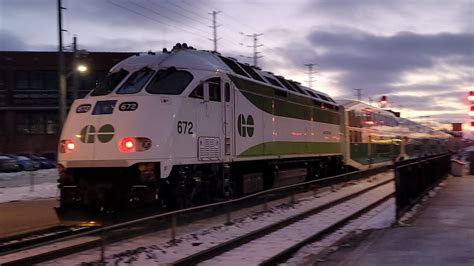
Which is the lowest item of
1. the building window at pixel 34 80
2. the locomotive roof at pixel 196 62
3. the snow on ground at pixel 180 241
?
the snow on ground at pixel 180 241

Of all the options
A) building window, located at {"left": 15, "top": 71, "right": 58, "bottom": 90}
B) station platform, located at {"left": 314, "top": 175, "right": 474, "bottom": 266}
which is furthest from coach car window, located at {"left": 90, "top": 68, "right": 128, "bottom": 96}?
building window, located at {"left": 15, "top": 71, "right": 58, "bottom": 90}

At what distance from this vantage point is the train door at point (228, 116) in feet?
45.4

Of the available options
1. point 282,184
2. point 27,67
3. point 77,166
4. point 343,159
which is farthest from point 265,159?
point 27,67

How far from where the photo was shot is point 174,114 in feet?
38.9

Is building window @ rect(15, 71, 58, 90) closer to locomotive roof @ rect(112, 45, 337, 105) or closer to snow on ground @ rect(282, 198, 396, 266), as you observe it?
locomotive roof @ rect(112, 45, 337, 105)

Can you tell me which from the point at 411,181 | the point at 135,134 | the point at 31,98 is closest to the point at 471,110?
the point at 411,181

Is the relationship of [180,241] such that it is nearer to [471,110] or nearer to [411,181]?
[411,181]

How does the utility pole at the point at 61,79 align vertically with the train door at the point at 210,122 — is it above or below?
above

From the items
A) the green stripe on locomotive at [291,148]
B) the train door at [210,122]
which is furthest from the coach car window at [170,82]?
the green stripe on locomotive at [291,148]

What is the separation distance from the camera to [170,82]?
1245 cm

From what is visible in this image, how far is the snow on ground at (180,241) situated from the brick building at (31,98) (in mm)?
49940

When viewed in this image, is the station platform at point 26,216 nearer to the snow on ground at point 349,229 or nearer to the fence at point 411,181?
the snow on ground at point 349,229

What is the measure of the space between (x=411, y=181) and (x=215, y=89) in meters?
5.47

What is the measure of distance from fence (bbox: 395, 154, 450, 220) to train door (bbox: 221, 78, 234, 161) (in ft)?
13.2
